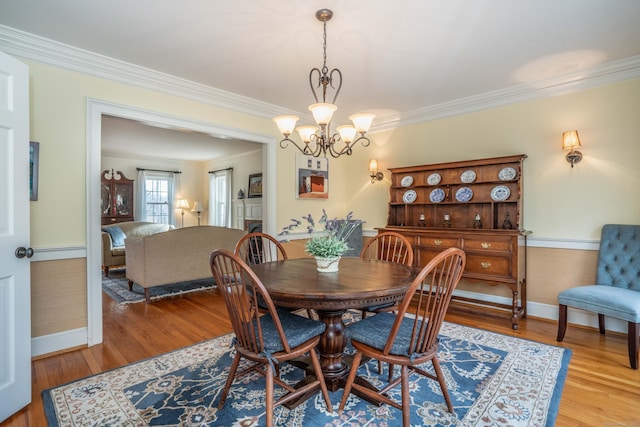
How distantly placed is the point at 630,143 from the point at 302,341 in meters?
3.42

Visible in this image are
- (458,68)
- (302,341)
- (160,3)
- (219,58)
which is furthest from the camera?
(458,68)

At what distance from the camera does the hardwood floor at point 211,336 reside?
1.90m

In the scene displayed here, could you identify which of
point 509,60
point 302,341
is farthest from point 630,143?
point 302,341

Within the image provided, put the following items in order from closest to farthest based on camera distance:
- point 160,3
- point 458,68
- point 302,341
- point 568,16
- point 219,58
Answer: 1. point 302,341
2. point 160,3
3. point 568,16
4. point 219,58
5. point 458,68

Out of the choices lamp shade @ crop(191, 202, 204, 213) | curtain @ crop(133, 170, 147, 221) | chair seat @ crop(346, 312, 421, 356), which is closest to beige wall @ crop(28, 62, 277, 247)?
chair seat @ crop(346, 312, 421, 356)

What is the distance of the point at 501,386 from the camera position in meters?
2.14

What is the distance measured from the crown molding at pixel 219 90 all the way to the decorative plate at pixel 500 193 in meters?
0.94

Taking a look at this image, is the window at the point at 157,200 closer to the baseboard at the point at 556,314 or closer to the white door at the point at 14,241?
the white door at the point at 14,241

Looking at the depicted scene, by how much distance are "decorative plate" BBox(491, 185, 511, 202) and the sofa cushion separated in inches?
232

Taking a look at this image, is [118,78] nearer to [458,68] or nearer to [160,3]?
[160,3]

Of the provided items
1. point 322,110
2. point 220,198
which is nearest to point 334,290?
point 322,110

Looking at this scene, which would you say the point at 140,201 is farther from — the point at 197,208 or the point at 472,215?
the point at 472,215

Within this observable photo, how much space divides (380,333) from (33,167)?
2856mm

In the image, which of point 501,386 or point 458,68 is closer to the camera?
point 501,386
